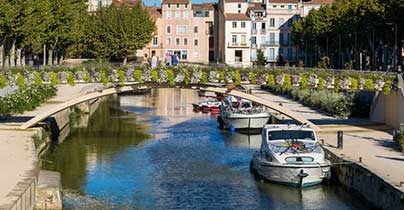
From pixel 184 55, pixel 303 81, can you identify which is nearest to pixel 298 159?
pixel 303 81

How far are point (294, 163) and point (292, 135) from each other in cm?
323

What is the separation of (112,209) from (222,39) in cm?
10737

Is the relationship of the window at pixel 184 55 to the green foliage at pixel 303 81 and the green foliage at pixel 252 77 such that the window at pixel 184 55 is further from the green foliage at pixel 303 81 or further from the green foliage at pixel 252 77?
the green foliage at pixel 252 77

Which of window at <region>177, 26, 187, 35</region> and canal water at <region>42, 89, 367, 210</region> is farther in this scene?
window at <region>177, 26, 187, 35</region>

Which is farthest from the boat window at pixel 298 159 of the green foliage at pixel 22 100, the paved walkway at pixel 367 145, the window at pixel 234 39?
the window at pixel 234 39

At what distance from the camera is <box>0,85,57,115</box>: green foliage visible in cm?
5753

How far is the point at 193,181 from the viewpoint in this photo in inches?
1537

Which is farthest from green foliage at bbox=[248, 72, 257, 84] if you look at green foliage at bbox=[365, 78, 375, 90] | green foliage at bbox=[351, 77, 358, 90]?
green foliage at bbox=[365, 78, 375, 90]

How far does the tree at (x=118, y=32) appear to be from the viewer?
108 m

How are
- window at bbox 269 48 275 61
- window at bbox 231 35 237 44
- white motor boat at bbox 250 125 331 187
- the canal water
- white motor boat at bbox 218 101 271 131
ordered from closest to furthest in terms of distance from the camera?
1. the canal water
2. white motor boat at bbox 250 125 331 187
3. white motor boat at bbox 218 101 271 131
4. window at bbox 231 35 237 44
5. window at bbox 269 48 275 61

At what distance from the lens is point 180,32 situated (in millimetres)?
145375

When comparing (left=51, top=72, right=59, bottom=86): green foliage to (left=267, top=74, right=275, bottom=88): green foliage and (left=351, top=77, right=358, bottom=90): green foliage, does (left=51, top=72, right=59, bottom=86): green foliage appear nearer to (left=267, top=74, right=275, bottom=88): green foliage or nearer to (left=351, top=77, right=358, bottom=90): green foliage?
(left=267, top=74, right=275, bottom=88): green foliage

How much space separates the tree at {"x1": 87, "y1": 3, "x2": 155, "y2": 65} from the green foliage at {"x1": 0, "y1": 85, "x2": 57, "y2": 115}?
3685 cm

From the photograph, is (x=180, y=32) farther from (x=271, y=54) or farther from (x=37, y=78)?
(x=37, y=78)
